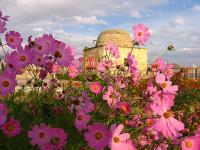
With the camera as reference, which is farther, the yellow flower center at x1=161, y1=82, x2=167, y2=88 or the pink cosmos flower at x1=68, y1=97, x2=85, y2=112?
the pink cosmos flower at x1=68, y1=97, x2=85, y2=112

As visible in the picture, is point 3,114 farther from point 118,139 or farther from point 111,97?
point 111,97

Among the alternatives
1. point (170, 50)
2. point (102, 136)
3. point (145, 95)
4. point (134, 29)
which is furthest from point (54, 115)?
point (170, 50)

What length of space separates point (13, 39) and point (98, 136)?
131cm

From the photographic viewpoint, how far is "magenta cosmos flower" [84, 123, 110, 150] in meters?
1.84

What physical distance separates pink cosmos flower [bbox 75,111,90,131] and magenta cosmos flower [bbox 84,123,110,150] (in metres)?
0.30

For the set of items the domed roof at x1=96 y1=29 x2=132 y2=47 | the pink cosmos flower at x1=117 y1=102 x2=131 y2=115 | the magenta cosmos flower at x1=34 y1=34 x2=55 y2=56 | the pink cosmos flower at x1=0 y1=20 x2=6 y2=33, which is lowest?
the pink cosmos flower at x1=117 y1=102 x2=131 y2=115

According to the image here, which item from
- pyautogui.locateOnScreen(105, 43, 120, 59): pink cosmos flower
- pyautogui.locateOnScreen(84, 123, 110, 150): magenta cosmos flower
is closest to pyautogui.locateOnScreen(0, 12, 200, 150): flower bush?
pyautogui.locateOnScreen(84, 123, 110, 150): magenta cosmos flower

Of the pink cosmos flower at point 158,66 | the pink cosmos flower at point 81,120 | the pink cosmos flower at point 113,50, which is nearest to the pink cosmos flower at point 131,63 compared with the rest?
the pink cosmos flower at point 158,66

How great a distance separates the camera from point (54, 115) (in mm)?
3133

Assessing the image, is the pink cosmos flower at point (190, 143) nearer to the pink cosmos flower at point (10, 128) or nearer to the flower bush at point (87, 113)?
the flower bush at point (87, 113)

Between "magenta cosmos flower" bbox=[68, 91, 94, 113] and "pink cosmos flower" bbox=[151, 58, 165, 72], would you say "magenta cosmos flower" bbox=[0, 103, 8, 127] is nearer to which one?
"magenta cosmos flower" bbox=[68, 91, 94, 113]

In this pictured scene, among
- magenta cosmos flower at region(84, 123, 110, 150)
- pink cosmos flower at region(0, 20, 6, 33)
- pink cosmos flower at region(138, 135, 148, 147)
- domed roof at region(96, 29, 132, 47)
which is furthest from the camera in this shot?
domed roof at region(96, 29, 132, 47)

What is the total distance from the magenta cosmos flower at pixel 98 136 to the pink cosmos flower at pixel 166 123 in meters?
0.25

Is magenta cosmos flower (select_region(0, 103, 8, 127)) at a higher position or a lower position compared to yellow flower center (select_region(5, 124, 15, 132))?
higher
